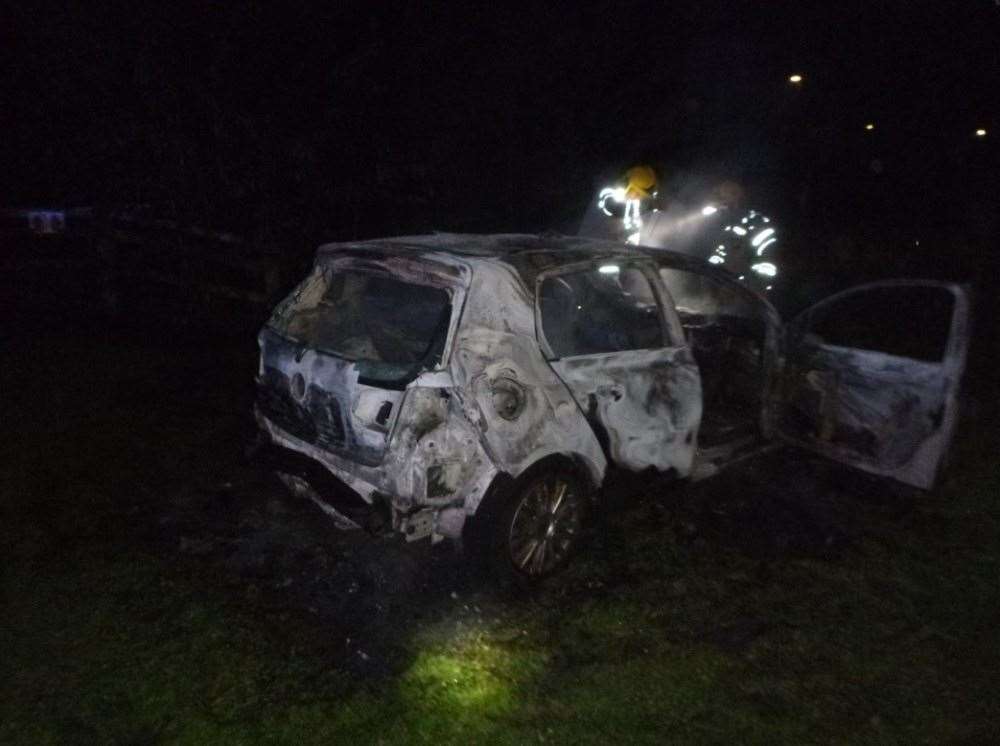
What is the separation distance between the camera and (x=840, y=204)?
17922 millimetres

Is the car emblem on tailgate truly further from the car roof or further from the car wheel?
the car wheel

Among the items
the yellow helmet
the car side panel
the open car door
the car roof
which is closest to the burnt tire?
the car side panel

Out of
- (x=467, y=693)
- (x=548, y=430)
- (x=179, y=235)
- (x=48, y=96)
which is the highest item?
(x=48, y=96)

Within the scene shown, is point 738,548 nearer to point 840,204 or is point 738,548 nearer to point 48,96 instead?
point 48,96

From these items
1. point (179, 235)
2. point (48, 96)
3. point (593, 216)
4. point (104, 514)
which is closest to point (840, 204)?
point (593, 216)

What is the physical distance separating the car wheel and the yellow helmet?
5613mm

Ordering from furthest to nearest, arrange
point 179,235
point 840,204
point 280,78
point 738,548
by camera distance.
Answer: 1. point 840,204
2. point 280,78
3. point 179,235
4. point 738,548

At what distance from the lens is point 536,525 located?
3949 millimetres

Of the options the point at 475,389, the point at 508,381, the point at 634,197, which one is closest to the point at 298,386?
the point at 475,389

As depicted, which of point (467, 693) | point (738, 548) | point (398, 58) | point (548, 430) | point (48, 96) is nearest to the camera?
point (467, 693)

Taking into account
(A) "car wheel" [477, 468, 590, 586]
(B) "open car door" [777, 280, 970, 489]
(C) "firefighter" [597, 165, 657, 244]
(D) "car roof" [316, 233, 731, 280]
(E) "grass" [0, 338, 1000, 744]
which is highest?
(C) "firefighter" [597, 165, 657, 244]

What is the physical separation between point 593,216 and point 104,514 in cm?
649

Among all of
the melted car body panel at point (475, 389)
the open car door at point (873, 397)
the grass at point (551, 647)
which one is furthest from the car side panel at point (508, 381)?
the open car door at point (873, 397)

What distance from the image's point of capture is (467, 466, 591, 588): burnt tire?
3.70 meters
